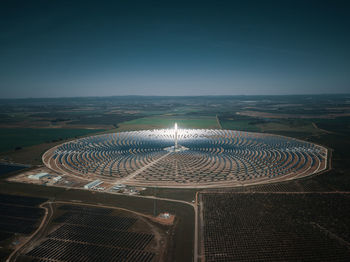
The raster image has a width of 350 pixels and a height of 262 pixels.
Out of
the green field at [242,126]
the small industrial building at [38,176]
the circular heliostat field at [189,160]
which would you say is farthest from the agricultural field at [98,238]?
the green field at [242,126]

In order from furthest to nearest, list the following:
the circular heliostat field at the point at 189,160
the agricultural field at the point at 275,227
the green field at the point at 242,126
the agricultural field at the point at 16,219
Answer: the green field at the point at 242,126
the circular heliostat field at the point at 189,160
the agricultural field at the point at 16,219
the agricultural field at the point at 275,227

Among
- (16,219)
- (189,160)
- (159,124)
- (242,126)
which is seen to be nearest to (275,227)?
(189,160)

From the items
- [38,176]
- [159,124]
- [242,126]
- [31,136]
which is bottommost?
[38,176]

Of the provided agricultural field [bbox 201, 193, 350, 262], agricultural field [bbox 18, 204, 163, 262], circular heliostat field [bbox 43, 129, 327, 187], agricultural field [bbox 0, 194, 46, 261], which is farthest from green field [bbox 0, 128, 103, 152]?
agricultural field [bbox 201, 193, 350, 262]

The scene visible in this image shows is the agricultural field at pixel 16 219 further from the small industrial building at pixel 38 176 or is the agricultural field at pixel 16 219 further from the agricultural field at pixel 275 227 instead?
the agricultural field at pixel 275 227

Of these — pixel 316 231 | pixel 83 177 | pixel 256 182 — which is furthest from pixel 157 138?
pixel 316 231

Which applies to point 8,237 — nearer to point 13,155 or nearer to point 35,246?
point 35,246

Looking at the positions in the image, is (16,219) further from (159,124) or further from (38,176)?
(159,124)
